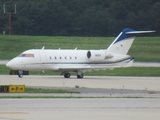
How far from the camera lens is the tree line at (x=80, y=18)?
348 feet

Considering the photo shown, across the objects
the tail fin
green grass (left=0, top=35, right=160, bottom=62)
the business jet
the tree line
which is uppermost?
the tree line

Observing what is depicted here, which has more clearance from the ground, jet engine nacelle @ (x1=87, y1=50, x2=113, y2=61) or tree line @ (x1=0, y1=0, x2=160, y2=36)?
tree line @ (x1=0, y1=0, x2=160, y2=36)

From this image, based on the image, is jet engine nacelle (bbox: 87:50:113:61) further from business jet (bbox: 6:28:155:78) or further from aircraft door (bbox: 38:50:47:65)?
aircraft door (bbox: 38:50:47:65)

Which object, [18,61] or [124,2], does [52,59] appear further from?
[124,2]

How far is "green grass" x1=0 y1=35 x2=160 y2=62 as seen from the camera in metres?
83.0

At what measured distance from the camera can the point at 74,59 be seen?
54.3m

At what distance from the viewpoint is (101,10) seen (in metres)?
112

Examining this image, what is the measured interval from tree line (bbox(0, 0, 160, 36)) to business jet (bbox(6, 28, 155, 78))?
48.7 meters

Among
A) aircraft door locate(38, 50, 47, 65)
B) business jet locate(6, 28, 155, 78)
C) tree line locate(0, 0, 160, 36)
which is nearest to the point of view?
business jet locate(6, 28, 155, 78)
